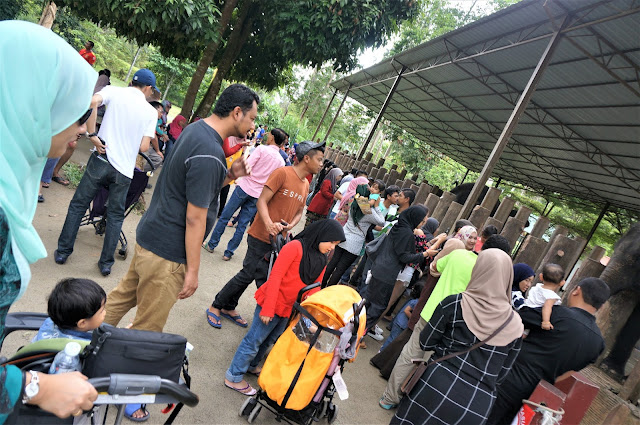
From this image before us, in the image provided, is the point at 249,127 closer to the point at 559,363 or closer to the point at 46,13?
the point at 559,363

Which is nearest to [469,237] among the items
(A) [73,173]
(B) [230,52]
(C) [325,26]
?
(A) [73,173]

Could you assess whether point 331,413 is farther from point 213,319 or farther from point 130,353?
point 130,353

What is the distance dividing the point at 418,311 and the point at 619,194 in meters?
12.8

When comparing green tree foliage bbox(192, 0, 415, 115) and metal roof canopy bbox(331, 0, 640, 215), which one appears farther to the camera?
green tree foliage bbox(192, 0, 415, 115)

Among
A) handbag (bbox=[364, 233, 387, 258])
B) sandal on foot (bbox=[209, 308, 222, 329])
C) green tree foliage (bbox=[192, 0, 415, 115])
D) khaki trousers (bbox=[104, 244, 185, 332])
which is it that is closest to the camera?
khaki trousers (bbox=[104, 244, 185, 332])

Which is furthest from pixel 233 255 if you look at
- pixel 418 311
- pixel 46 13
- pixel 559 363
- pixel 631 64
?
pixel 46 13

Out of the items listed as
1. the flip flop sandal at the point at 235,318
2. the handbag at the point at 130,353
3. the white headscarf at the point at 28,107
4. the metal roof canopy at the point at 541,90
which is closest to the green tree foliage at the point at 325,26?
the metal roof canopy at the point at 541,90

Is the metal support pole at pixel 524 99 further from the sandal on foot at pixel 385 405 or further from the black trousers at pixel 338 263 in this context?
the sandal on foot at pixel 385 405

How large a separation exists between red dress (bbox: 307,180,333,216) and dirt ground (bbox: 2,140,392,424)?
1625mm

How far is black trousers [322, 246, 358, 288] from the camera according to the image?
5027 millimetres

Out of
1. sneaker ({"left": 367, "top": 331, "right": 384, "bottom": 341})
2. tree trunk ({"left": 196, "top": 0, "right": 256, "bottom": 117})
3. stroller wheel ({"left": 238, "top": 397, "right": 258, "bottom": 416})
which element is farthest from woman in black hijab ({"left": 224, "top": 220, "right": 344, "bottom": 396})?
tree trunk ({"left": 196, "top": 0, "right": 256, "bottom": 117})

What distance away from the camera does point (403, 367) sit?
139 inches

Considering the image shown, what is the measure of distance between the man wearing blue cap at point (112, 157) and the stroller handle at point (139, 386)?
2632 mm

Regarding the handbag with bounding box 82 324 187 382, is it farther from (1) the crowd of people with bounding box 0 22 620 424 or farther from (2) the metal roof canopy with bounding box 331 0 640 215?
(2) the metal roof canopy with bounding box 331 0 640 215
